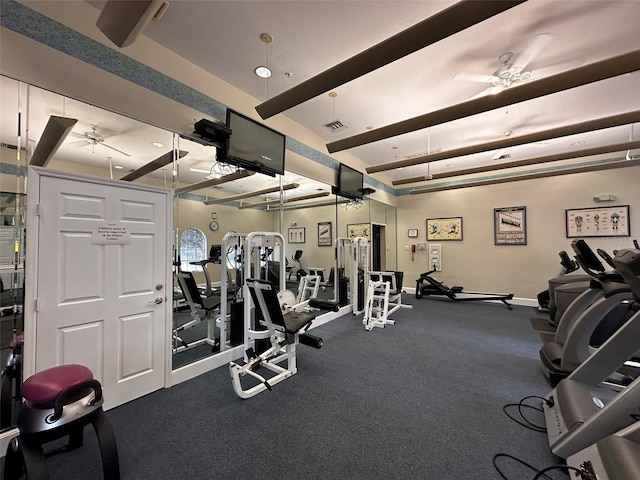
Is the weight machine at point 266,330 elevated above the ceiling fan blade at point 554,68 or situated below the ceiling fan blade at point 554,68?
below

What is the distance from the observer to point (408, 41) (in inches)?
79.2

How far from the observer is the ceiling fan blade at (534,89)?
2355mm

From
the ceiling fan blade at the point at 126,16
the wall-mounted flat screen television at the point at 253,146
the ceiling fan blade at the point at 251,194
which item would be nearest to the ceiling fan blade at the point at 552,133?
the ceiling fan blade at the point at 251,194

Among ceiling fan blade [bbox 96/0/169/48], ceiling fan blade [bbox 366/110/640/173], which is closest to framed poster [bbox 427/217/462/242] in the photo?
ceiling fan blade [bbox 366/110/640/173]

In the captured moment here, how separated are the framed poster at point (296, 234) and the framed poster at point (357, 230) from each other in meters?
1.29

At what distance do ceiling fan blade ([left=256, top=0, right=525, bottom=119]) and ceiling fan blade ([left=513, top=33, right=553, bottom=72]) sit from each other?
126 cm

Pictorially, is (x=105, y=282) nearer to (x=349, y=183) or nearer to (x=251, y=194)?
(x=251, y=194)

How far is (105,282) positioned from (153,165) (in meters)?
1.20

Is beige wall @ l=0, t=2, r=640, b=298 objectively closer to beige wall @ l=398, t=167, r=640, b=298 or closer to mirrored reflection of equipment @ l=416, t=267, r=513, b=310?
beige wall @ l=398, t=167, r=640, b=298

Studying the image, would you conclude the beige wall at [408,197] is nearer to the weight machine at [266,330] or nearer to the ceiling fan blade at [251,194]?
the ceiling fan blade at [251,194]

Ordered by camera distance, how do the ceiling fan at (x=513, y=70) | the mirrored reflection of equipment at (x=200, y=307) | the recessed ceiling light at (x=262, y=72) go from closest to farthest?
1. the ceiling fan at (x=513, y=70)
2. the recessed ceiling light at (x=262, y=72)
3. the mirrored reflection of equipment at (x=200, y=307)

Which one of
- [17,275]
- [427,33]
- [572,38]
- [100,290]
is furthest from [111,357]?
[572,38]

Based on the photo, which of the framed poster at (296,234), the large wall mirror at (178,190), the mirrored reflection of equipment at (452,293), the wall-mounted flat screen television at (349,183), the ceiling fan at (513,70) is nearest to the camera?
→ the large wall mirror at (178,190)

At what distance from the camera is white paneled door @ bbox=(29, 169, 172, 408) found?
205 centimetres
